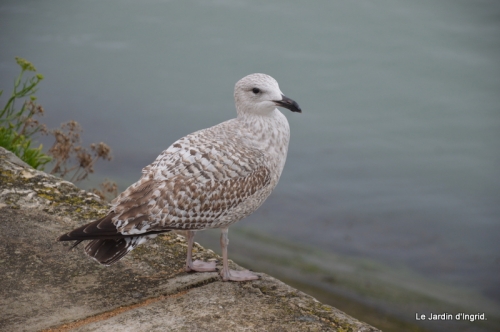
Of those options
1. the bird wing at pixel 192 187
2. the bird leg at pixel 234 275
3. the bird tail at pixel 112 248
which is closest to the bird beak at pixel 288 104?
the bird wing at pixel 192 187

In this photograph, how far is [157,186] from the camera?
4.11 meters

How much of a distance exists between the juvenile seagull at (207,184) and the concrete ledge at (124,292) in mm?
256

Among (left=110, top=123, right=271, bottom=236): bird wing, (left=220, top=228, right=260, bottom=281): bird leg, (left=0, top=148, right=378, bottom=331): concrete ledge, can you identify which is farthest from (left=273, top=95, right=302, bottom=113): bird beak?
(left=0, top=148, right=378, bottom=331): concrete ledge

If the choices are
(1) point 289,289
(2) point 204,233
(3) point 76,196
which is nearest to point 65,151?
(3) point 76,196

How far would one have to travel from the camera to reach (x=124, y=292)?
13.2ft

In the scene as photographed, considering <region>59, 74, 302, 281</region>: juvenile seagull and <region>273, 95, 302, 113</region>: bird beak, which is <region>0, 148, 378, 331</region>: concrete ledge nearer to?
<region>59, 74, 302, 281</region>: juvenile seagull

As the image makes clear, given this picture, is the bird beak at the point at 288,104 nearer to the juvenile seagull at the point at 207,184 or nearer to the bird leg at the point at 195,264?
the juvenile seagull at the point at 207,184

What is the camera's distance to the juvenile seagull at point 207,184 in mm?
3943

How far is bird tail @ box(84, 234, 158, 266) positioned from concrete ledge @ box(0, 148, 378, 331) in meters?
0.26

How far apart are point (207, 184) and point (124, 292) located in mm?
918

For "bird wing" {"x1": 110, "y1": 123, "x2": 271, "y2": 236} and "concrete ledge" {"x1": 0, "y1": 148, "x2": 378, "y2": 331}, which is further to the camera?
"bird wing" {"x1": 110, "y1": 123, "x2": 271, "y2": 236}

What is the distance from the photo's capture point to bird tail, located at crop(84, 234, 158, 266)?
3908 millimetres

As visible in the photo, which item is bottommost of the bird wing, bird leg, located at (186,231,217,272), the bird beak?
bird leg, located at (186,231,217,272)

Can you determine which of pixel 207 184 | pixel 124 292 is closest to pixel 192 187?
pixel 207 184
